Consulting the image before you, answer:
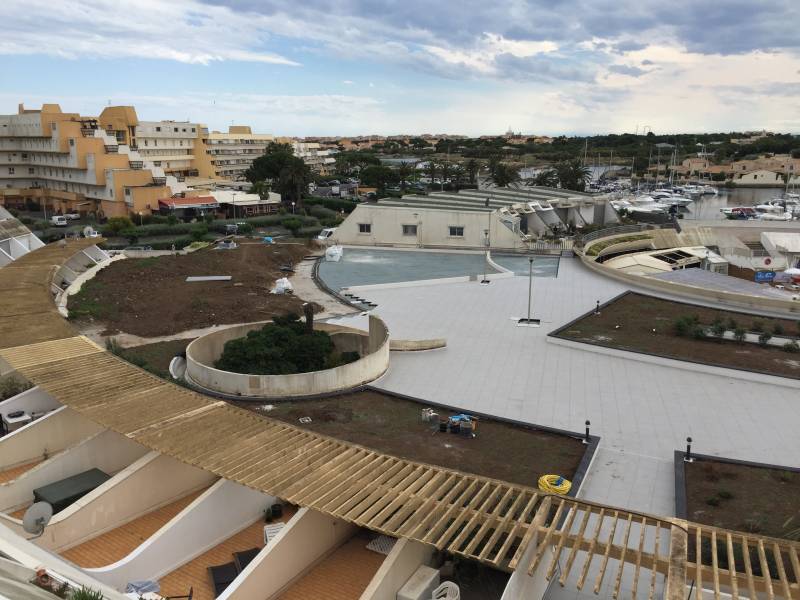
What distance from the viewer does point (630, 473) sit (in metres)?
15.1

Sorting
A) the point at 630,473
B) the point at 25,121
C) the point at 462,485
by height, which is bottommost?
the point at 630,473

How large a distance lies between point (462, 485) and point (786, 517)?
23.6ft

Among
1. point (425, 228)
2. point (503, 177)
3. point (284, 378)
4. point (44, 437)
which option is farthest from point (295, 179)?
point (44, 437)

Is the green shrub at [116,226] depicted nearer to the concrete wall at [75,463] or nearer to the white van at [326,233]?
the white van at [326,233]

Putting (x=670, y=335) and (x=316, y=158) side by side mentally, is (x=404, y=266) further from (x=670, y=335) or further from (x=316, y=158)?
(x=316, y=158)

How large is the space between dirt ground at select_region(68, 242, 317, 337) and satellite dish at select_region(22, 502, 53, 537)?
1541 centimetres

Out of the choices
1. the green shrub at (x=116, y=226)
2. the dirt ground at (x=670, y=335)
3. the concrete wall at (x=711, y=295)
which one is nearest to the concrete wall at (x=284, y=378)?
the dirt ground at (x=670, y=335)

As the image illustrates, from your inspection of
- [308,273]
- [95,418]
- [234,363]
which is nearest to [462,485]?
[95,418]

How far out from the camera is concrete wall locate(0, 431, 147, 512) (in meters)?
13.0

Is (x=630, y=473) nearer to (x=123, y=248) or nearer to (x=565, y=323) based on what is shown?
(x=565, y=323)

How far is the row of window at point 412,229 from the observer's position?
4644cm

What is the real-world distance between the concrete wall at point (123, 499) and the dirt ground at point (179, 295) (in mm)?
13972

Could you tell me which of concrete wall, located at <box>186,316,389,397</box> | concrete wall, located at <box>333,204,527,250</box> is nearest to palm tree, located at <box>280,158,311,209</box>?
concrete wall, located at <box>333,204,527,250</box>

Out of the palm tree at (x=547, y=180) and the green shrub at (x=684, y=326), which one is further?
the palm tree at (x=547, y=180)
